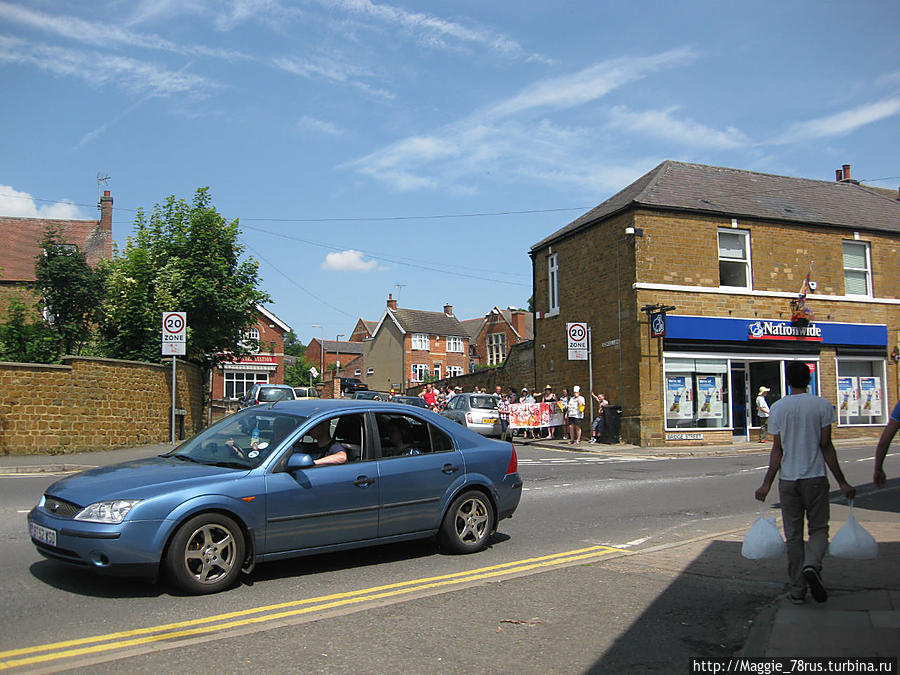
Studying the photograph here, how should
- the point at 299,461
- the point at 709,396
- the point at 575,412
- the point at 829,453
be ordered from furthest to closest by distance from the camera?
1. the point at 575,412
2. the point at 709,396
3. the point at 299,461
4. the point at 829,453

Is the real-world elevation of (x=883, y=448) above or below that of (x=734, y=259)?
below

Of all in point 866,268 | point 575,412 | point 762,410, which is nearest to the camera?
point 762,410

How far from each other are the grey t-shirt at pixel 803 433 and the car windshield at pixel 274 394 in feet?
73.0

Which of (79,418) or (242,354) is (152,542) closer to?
Result: (79,418)

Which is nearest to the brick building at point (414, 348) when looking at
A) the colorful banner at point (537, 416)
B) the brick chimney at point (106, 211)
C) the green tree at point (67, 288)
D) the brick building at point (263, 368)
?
the brick building at point (263, 368)

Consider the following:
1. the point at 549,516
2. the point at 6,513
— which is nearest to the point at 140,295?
the point at 6,513

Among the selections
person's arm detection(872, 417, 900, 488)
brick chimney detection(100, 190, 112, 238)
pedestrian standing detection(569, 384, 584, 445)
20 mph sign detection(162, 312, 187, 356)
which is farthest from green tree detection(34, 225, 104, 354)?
brick chimney detection(100, 190, 112, 238)

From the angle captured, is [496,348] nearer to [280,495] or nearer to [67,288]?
[67,288]

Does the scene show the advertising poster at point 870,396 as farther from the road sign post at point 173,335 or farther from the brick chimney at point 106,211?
the brick chimney at point 106,211

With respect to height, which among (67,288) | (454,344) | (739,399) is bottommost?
(739,399)

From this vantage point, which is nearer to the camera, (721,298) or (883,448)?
(883,448)

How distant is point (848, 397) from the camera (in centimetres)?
2609

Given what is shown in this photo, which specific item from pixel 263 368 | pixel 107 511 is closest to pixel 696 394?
pixel 107 511

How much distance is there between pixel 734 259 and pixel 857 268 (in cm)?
541
